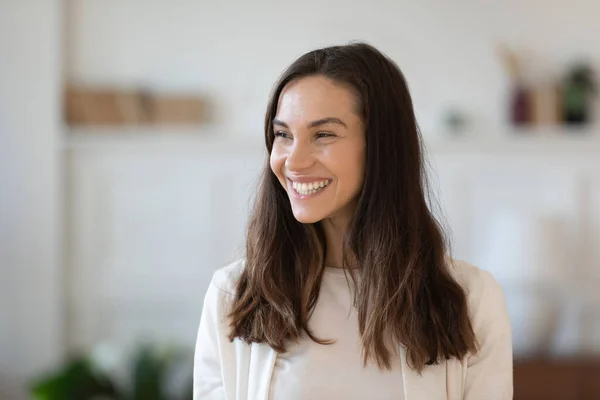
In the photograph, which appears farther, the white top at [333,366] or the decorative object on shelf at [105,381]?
the decorative object on shelf at [105,381]

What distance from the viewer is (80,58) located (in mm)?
4070

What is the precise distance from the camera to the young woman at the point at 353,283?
57.3 inches

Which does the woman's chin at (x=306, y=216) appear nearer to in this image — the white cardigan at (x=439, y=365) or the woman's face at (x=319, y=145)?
the woman's face at (x=319, y=145)

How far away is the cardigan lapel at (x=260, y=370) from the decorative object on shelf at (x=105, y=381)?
89.8 inches

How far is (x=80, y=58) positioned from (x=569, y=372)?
2.73 m

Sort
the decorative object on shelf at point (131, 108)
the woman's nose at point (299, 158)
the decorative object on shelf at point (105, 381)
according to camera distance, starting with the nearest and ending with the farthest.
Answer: the woman's nose at point (299, 158) → the decorative object on shelf at point (105, 381) → the decorative object on shelf at point (131, 108)

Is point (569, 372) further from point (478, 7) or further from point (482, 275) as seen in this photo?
point (482, 275)

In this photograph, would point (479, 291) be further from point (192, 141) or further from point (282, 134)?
point (192, 141)

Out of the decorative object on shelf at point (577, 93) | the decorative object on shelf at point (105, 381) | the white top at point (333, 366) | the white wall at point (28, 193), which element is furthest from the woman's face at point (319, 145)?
the white wall at point (28, 193)

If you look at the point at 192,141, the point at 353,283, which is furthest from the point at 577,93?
the point at 353,283

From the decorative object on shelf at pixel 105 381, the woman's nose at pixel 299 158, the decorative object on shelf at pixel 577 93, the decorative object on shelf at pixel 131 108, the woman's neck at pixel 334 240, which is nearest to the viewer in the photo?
the woman's nose at pixel 299 158

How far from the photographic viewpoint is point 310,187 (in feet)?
4.79

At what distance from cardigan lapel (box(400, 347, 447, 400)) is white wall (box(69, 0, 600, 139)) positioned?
2595 mm

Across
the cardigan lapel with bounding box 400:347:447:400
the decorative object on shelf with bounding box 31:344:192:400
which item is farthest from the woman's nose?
the decorative object on shelf with bounding box 31:344:192:400
